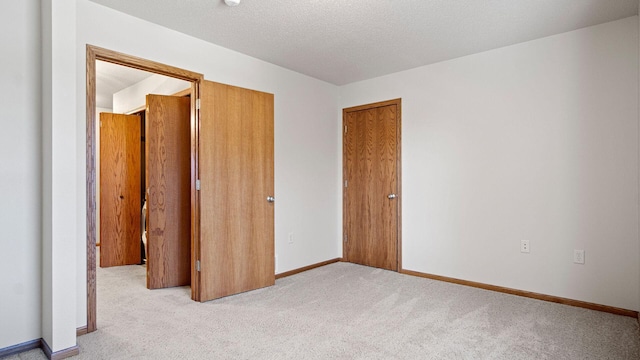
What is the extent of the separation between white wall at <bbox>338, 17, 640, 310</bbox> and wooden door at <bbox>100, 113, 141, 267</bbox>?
3.49 meters

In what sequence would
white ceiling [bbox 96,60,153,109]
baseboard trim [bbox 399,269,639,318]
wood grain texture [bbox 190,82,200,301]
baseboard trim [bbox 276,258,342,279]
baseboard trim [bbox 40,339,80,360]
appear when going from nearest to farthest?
1. baseboard trim [bbox 40,339,80,360]
2. baseboard trim [bbox 399,269,639,318]
3. wood grain texture [bbox 190,82,200,301]
4. baseboard trim [bbox 276,258,342,279]
5. white ceiling [bbox 96,60,153,109]

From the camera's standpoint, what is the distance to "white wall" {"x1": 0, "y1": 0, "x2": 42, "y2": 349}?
7.16 ft

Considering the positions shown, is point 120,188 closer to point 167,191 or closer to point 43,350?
point 167,191

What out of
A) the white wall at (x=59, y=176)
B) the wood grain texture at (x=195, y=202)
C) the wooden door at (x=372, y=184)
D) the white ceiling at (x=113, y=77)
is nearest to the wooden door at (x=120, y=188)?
the white ceiling at (x=113, y=77)

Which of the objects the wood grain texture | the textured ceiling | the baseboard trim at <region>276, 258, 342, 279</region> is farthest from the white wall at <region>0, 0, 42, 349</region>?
the baseboard trim at <region>276, 258, 342, 279</region>

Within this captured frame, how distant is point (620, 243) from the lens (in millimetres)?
2816

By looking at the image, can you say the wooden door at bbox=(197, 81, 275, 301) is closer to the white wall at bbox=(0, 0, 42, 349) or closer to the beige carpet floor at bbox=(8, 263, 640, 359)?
the beige carpet floor at bbox=(8, 263, 640, 359)

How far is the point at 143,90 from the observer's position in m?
4.71

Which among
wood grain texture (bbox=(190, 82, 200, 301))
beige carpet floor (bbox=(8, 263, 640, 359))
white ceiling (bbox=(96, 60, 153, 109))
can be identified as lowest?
beige carpet floor (bbox=(8, 263, 640, 359))

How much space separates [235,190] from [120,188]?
87.2 inches

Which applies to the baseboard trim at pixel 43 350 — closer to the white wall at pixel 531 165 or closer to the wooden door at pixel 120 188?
the wooden door at pixel 120 188

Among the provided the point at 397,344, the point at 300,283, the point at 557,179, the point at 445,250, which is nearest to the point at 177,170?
the point at 300,283

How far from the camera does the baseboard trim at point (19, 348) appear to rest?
2156 millimetres

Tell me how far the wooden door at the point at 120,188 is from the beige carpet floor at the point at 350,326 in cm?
107
